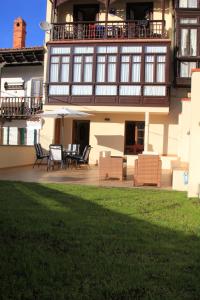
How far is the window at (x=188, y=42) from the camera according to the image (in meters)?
18.2

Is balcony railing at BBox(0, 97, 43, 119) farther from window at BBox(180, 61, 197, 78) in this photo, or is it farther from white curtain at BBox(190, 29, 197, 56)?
white curtain at BBox(190, 29, 197, 56)

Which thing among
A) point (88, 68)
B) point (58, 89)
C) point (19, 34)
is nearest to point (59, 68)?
point (58, 89)

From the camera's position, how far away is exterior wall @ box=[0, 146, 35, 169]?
14492mm

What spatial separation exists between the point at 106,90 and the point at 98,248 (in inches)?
579

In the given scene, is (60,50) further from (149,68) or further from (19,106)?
(19,106)

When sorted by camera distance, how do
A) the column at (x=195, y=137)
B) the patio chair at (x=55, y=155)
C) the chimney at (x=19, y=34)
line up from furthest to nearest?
1. the chimney at (x=19, y=34)
2. the patio chair at (x=55, y=155)
3. the column at (x=195, y=137)

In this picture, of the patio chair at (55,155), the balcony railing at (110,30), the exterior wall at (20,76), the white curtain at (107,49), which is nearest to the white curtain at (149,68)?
the balcony railing at (110,30)

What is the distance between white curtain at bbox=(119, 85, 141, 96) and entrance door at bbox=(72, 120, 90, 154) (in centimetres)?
299

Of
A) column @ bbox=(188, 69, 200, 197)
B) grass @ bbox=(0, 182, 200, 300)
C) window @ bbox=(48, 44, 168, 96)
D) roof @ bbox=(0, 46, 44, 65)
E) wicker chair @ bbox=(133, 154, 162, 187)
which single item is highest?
roof @ bbox=(0, 46, 44, 65)

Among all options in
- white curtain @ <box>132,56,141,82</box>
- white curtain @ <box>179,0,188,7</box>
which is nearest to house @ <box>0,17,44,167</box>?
white curtain @ <box>132,56,141,82</box>

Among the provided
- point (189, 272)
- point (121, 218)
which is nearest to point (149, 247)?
point (189, 272)

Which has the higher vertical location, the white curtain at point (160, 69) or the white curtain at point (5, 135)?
the white curtain at point (160, 69)

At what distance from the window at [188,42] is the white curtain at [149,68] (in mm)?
1406

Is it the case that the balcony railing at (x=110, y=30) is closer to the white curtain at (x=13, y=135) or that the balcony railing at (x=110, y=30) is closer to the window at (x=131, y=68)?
the window at (x=131, y=68)
